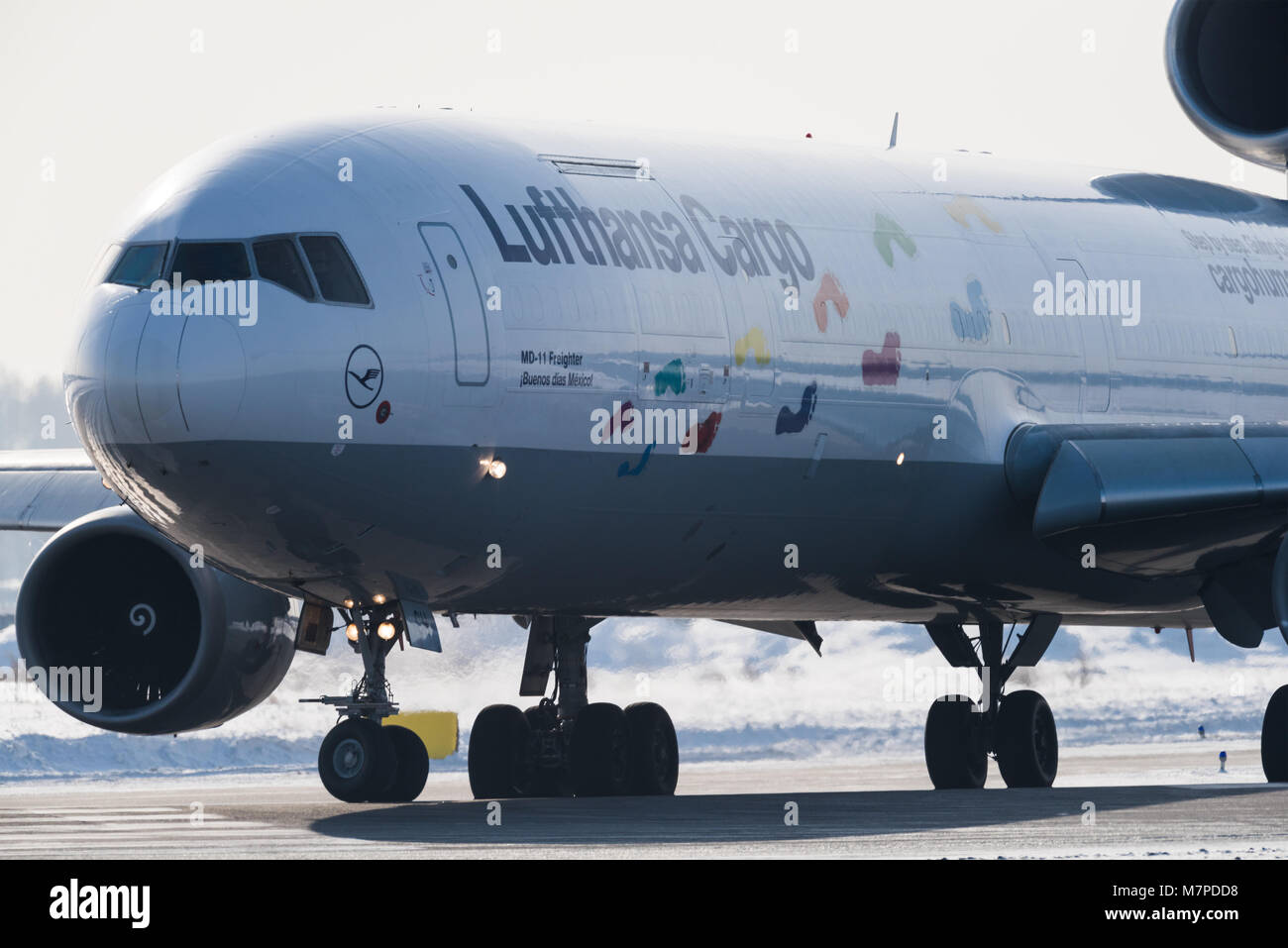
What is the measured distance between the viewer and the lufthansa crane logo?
607 inches

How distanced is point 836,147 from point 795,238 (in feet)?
7.53

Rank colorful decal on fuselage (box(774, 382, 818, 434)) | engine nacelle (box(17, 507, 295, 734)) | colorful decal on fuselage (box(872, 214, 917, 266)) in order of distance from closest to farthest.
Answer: colorful decal on fuselage (box(774, 382, 818, 434))
engine nacelle (box(17, 507, 295, 734))
colorful decal on fuselage (box(872, 214, 917, 266))

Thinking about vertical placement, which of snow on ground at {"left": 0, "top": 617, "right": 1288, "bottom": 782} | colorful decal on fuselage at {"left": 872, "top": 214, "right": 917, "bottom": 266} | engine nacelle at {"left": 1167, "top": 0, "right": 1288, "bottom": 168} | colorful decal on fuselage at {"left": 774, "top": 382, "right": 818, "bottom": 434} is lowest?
snow on ground at {"left": 0, "top": 617, "right": 1288, "bottom": 782}

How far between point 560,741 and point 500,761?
0.51m

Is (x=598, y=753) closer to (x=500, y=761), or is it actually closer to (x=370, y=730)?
(x=500, y=761)

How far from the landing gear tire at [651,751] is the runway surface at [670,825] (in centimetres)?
107

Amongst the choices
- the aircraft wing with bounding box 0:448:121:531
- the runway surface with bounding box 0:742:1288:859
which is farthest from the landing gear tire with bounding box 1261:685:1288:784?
the aircraft wing with bounding box 0:448:121:531

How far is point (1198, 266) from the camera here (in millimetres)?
21797

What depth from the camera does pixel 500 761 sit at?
67.5 ft

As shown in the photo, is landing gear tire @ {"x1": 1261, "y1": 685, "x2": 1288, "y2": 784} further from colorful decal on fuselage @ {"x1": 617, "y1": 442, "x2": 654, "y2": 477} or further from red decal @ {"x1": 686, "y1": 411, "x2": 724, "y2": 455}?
colorful decal on fuselage @ {"x1": 617, "y1": 442, "x2": 654, "y2": 477}

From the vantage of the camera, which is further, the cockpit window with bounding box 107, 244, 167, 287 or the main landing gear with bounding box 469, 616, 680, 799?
the main landing gear with bounding box 469, 616, 680, 799

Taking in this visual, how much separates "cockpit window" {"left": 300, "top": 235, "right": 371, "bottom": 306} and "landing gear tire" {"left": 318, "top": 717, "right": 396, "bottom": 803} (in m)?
3.06

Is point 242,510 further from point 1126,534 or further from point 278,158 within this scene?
point 1126,534
